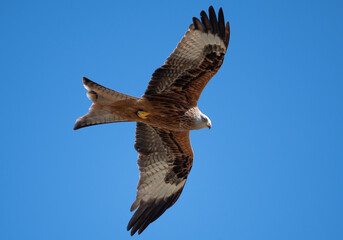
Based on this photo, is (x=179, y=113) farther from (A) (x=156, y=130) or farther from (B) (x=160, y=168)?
(B) (x=160, y=168)

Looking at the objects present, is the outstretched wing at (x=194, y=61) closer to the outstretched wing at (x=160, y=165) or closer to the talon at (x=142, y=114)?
the talon at (x=142, y=114)

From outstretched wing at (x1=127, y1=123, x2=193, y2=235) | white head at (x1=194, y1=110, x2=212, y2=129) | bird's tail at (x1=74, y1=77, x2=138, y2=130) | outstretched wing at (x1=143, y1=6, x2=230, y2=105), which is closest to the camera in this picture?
outstretched wing at (x1=143, y1=6, x2=230, y2=105)

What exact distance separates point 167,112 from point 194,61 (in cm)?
110

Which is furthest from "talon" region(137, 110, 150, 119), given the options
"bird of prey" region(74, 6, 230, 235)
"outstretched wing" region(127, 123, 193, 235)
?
"outstretched wing" region(127, 123, 193, 235)

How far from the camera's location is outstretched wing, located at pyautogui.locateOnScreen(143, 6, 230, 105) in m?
7.04

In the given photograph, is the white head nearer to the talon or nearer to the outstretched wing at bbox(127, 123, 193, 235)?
the outstretched wing at bbox(127, 123, 193, 235)

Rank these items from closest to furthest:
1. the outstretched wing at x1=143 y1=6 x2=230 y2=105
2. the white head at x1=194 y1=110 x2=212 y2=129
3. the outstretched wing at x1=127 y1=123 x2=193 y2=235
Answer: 1. the outstretched wing at x1=143 y1=6 x2=230 y2=105
2. the white head at x1=194 y1=110 x2=212 y2=129
3. the outstretched wing at x1=127 y1=123 x2=193 y2=235

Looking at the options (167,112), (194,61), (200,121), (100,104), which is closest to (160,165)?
(167,112)

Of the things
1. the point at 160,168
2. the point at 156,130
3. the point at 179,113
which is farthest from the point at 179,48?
the point at 160,168

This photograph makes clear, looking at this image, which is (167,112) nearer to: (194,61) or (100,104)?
(194,61)

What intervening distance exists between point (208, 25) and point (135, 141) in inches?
119

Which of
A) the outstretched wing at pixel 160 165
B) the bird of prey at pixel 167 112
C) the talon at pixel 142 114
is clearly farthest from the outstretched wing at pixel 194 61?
the outstretched wing at pixel 160 165

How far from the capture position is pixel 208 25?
7.03m

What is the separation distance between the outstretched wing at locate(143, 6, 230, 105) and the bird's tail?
62 cm
